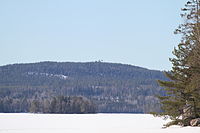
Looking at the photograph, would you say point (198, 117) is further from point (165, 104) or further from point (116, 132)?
point (116, 132)

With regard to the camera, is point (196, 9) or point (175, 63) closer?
point (196, 9)

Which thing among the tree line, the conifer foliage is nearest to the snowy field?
the conifer foliage

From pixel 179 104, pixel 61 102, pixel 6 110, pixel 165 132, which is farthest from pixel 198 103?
pixel 6 110

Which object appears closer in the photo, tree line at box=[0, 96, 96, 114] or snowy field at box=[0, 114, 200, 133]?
snowy field at box=[0, 114, 200, 133]

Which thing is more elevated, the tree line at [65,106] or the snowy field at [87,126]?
the tree line at [65,106]

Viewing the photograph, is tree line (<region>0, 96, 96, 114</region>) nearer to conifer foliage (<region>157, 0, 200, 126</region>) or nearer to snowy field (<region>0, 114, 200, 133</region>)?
snowy field (<region>0, 114, 200, 133</region>)

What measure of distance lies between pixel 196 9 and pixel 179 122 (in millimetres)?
11014

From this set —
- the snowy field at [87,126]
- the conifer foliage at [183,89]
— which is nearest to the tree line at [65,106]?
the snowy field at [87,126]

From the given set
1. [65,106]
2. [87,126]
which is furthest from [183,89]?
[65,106]

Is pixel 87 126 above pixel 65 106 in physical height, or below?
below

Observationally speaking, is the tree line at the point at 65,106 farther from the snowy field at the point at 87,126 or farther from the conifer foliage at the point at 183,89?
the conifer foliage at the point at 183,89

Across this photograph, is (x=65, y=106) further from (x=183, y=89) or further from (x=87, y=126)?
(x=183, y=89)

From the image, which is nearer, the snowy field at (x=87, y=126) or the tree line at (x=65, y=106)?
the snowy field at (x=87, y=126)

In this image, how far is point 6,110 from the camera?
174 meters
